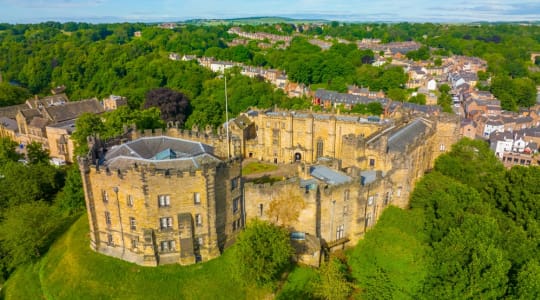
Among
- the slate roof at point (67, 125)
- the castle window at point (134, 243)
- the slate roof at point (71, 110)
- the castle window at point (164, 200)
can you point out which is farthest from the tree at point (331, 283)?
the slate roof at point (71, 110)

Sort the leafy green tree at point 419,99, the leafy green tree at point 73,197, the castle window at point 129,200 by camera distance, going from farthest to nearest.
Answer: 1. the leafy green tree at point 419,99
2. the leafy green tree at point 73,197
3. the castle window at point 129,200

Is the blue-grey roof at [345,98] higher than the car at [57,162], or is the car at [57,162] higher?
the blue-grey roof at [345,98]

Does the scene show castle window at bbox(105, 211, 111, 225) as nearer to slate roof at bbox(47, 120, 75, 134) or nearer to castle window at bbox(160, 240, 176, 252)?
castle window at bbox(160, 240, 176, 252)

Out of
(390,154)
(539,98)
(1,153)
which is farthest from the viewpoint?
(539,98)

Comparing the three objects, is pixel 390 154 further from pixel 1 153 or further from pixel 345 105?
pixel 345 105

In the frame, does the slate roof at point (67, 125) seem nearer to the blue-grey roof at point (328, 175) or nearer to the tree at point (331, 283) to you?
the blue-grey roof at point (328, 175)

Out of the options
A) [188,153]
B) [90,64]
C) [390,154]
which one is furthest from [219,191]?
[90,64]

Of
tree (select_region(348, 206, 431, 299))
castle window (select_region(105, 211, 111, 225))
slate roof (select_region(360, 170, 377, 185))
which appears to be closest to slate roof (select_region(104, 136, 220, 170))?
castle window (select_region(105, 211, 111, 225))
